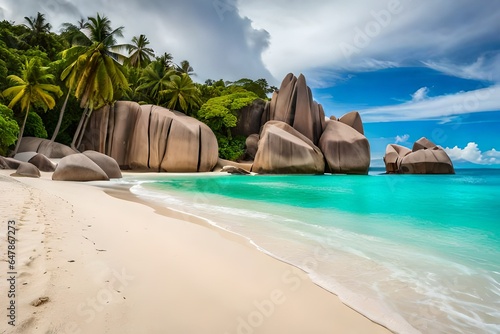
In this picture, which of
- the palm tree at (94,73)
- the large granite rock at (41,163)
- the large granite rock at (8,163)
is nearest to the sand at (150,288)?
the large granite rock at (8,163)

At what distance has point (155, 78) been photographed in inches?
1052

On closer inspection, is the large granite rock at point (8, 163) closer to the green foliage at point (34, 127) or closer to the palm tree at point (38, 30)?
the green foliage at point (34, 127)

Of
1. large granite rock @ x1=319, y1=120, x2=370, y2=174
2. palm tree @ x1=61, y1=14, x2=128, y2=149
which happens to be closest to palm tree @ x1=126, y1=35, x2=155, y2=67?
palm tree @ x1=61, y1=14, x2=128, y2=149

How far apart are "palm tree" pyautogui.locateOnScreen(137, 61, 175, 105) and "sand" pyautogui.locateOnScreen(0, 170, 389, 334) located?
2486 centimetres

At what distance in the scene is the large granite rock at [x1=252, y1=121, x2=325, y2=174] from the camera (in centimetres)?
2353

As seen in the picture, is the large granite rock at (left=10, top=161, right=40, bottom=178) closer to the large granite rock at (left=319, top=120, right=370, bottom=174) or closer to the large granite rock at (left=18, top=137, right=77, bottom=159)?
the large granite rock at (left=18, top=137, right=77, bottom=159)

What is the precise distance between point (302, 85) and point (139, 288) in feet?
97.0

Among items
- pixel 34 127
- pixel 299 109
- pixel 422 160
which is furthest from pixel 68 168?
pixel 422 160

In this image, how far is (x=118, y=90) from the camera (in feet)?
72.3

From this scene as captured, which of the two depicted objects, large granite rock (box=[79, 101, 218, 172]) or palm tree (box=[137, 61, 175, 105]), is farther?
palm tree (box=[137, 61, 175, 105])

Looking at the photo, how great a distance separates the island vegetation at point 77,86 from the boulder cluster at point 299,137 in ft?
7.78

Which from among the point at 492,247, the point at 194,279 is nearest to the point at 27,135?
the point at 194,279

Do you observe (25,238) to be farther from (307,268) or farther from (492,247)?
(492,247)

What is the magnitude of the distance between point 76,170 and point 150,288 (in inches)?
411
